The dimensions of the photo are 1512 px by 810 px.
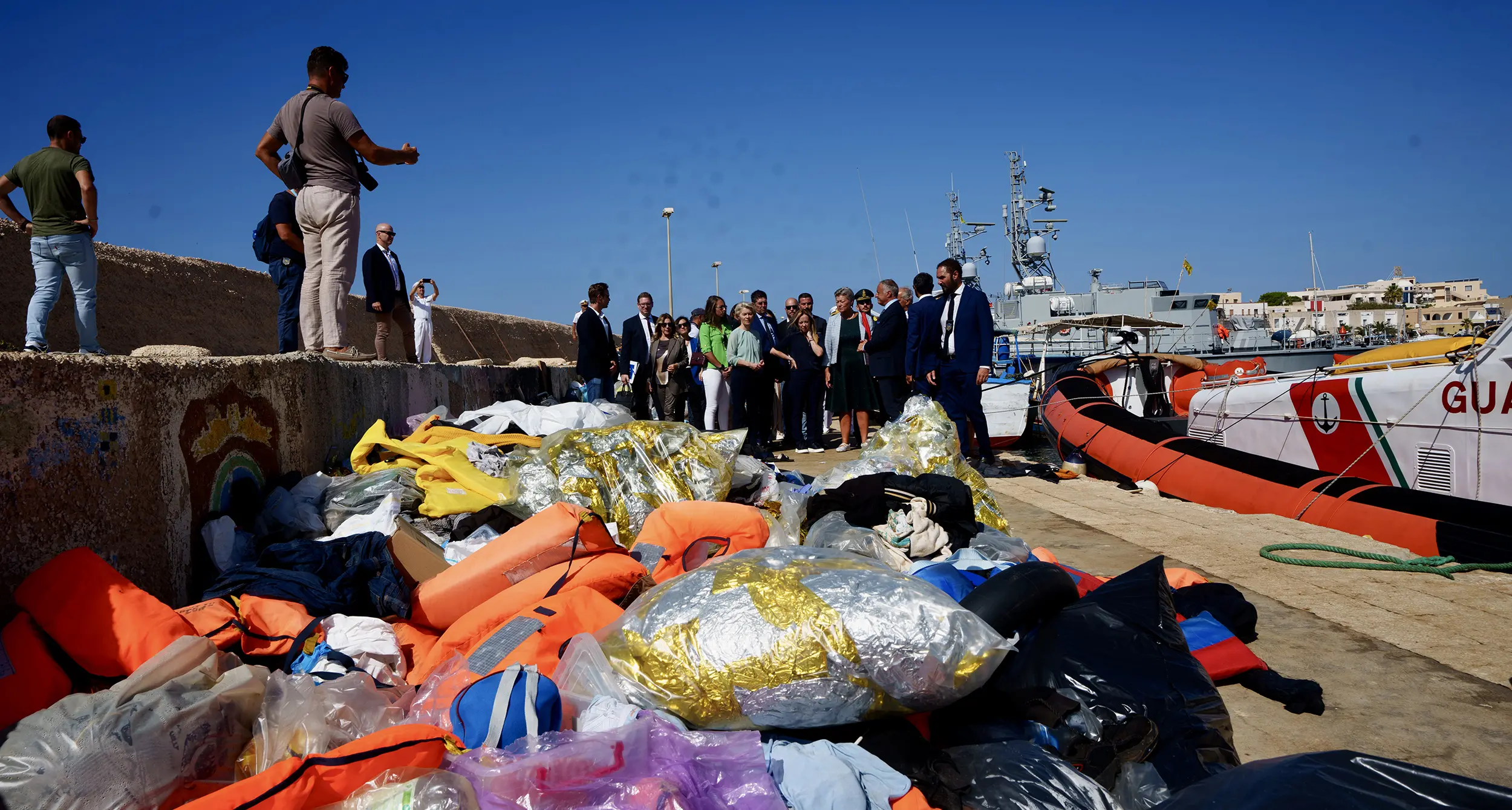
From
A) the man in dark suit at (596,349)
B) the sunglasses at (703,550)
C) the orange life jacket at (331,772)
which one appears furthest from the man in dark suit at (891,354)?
the orange life jacket at (331,772)

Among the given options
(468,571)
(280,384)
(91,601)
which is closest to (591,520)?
(468,571)

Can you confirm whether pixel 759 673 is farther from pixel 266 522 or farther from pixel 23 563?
pixel 266 522

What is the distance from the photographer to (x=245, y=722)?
2.11 meters

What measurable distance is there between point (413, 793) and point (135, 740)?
2.26 ft

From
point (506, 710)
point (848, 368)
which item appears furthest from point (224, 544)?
point (848, 368)

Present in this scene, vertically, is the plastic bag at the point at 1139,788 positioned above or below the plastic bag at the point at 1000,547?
below

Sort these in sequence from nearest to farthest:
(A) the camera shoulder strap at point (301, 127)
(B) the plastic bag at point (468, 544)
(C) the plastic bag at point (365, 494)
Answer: (B) the plastic bag at point (468, 544), (C) the plastic bag at point (365, 494), (A) the camera shoulder strap at point (301, 127)

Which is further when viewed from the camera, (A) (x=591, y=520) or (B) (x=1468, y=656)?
(A) (x=591, y=520)

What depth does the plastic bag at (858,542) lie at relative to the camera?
345cm

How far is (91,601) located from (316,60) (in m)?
3.23

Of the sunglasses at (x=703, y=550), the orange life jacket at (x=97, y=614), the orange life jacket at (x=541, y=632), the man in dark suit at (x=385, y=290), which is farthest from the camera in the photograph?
the man in dark suit at (x=385, y=290)

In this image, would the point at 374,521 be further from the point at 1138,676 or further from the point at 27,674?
the point at 1138,676

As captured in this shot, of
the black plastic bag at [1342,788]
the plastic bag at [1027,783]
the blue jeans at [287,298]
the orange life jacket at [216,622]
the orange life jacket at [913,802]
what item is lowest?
the orange life jacket at [913,802]

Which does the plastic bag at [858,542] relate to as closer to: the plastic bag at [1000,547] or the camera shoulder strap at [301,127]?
the plastic bag at [1000,547]
